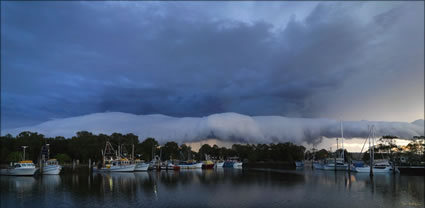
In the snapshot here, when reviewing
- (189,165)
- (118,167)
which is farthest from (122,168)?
(189,165)

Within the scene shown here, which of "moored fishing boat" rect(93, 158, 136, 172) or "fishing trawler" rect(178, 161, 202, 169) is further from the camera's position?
"fishing trawler" rect(178, 161, 202, 169)

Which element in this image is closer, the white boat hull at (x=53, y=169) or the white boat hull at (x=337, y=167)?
the white boat hull at (x=53, y=169)

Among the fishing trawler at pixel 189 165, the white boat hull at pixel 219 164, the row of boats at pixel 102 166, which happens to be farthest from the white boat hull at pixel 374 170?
the white boat hull at pixel 219 164

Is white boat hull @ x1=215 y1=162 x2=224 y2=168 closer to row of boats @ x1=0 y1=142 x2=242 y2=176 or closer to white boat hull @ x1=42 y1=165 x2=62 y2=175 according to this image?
row of boats @ x1=0 y1=142 x2=242 y2=176

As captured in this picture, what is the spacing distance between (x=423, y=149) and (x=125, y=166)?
116209 millimetres

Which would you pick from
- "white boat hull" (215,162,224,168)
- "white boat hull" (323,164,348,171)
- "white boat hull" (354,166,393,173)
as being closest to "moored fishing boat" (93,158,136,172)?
"white boat hull" (215,162,224,168)

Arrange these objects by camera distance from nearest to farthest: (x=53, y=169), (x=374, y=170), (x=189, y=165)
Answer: (x=53, y=169), (x=374, y=170), (x=189, y=165)

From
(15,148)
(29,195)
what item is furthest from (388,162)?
(15,148)

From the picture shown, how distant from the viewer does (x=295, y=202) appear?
41375 mm

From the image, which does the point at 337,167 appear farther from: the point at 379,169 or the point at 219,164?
the point at 219,164

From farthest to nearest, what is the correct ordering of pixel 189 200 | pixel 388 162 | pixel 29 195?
pixel 388 162 < pixel 29 195 < pixel 189 200

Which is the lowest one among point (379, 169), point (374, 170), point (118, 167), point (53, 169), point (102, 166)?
point (374, 170)

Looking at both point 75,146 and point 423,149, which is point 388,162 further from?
point 75,146

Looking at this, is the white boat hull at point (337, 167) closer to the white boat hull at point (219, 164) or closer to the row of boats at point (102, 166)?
the row of boats at point (102, 166)
